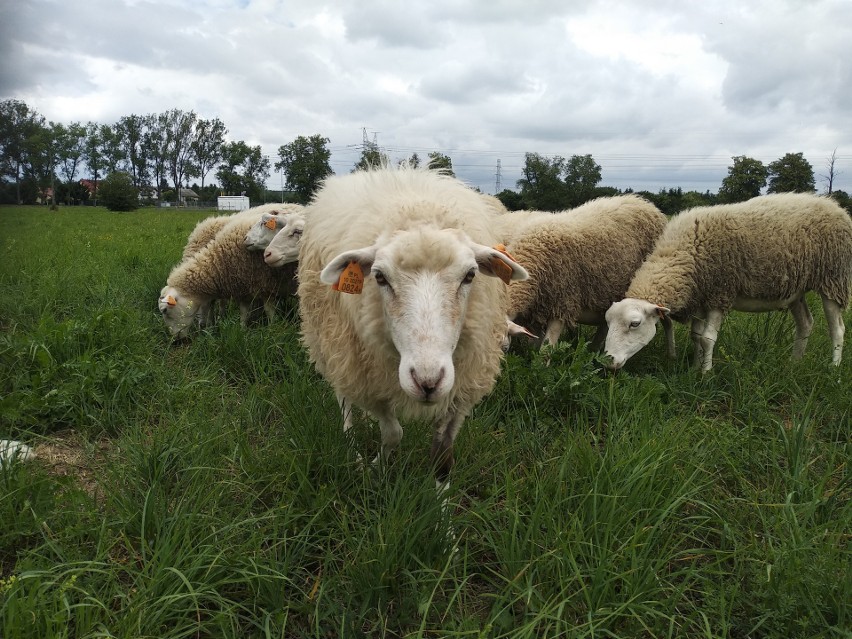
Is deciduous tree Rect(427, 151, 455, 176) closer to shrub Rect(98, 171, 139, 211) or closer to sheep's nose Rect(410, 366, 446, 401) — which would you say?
sheep's nose Rect(410, 366, 446, 401)

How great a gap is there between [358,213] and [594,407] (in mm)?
2077

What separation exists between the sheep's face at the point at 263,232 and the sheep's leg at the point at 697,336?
4.65 metres

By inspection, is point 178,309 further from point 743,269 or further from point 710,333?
point 743,269

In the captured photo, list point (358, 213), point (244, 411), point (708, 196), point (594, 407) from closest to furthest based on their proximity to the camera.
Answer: point (358, 213)
point (244, 411)
point (594, 407)
point (708, 196)

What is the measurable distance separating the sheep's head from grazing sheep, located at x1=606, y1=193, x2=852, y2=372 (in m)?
A: 2.89

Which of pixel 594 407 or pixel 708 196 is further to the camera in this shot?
pixel 708 196

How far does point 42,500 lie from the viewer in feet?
7.43

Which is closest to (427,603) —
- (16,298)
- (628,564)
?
(628,564)

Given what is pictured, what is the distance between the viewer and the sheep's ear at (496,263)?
95.2 inches

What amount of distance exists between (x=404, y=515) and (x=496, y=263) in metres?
1.22

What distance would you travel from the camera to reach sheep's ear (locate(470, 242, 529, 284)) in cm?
242

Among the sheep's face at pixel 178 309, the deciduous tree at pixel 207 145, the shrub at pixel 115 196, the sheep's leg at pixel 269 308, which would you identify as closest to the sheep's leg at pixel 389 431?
the sheep's leg at pixel 269 308

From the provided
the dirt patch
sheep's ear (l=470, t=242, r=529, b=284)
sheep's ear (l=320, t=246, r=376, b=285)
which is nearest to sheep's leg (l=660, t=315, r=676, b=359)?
sheep's ear (l=470, t=242, r=529, b=284)

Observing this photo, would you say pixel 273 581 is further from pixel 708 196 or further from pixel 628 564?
pixel 708 196
